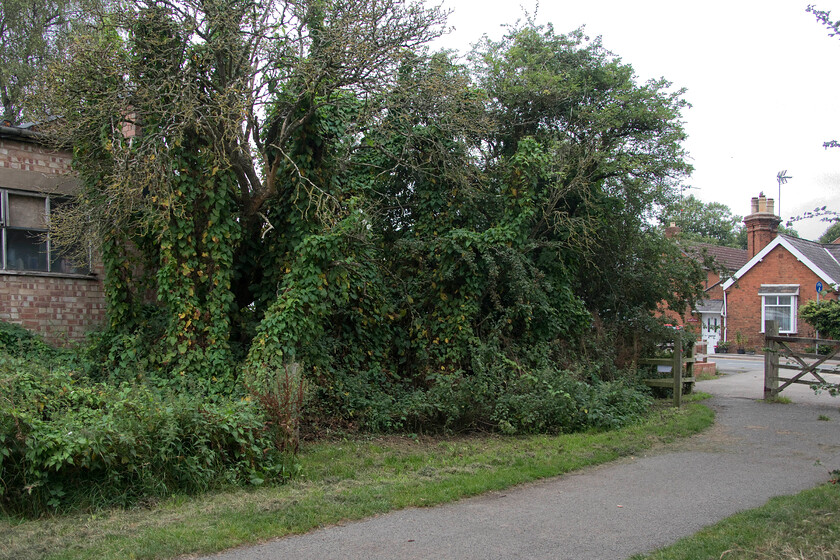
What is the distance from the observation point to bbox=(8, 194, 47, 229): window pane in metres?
12.5

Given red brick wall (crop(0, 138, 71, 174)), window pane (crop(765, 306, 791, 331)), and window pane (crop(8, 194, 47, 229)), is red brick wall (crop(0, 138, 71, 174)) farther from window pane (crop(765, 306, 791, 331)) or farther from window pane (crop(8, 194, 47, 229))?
window pane (crop(765, 306, 791, 331))

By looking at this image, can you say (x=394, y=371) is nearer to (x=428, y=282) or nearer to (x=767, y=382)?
(x=428, y=282)

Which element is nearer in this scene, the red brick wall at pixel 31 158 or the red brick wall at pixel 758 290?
the red brick wall at pixel 31 158

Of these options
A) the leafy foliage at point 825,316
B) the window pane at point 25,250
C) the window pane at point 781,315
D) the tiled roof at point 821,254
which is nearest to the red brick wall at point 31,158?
the window pane at point 25,250

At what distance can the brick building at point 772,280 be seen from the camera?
1406 inches

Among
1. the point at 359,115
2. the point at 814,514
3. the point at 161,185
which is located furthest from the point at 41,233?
the point at 814,514

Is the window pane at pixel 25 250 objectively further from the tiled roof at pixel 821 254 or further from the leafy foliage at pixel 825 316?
the tiled roof at pixel 821 254

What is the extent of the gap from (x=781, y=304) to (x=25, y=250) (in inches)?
1454

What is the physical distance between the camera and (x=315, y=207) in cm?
1110

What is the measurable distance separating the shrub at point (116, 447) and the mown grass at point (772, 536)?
419 centimetres

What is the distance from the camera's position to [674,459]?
911 cm

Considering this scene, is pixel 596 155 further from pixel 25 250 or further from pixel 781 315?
pixel 781 315

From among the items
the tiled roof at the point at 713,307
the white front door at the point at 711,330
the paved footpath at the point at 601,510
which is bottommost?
the white front door at the point at 711,330

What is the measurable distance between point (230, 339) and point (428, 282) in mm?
4026
